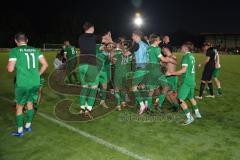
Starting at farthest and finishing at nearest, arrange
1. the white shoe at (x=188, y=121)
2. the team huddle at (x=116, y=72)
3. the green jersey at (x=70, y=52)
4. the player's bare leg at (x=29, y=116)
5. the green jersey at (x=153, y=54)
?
the green jersey at (x=70, y=52) → the green jersey at (x=153, y=54) → the white shoe at (x=188, y=121) → the player's bare leg at (x=29, y=116) → the team huddle at (x=116, y=72)

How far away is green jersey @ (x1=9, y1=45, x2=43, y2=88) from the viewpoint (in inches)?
264

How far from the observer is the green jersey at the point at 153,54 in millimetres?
8703

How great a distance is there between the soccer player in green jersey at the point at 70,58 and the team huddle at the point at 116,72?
438 centimetres

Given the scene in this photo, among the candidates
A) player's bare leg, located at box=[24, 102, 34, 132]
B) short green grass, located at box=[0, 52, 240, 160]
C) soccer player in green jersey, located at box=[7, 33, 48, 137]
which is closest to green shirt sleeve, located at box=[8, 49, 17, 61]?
soccer player in green jersey, located at box=[7, 33, 48, 137]

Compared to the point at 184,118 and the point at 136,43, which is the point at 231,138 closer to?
the point at 184,118

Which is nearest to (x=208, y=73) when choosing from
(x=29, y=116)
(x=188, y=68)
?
(x=188, y=68)

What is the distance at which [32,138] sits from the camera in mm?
6953

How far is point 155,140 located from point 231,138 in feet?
5.77

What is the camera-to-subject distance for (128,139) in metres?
6.97

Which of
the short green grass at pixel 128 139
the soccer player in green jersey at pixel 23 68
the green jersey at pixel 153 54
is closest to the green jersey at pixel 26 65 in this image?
the soccer player in green jersey at pixel 23 68

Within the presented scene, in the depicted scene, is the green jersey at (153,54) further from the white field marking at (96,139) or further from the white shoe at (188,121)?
the white field marking at (96,139)

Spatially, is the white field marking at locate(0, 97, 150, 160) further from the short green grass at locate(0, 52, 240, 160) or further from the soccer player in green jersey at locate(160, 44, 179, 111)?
the soccer player in green jersey at locate(160, 44, 179, 111)

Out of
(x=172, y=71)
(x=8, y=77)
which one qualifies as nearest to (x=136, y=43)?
(x=172, y=71)

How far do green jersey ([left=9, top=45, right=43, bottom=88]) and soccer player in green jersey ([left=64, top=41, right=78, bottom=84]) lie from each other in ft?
26.6
